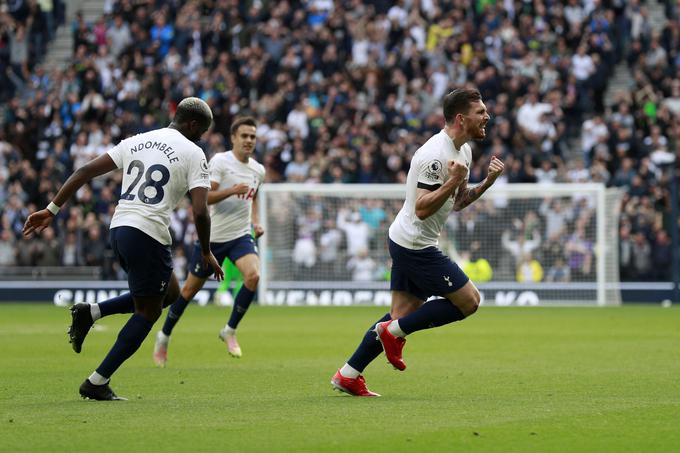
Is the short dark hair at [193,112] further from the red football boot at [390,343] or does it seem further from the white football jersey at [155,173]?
the red football boot at [390,343]

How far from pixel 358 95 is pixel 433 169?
2111 cm

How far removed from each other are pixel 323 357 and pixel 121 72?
19719mm

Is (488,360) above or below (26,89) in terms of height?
below

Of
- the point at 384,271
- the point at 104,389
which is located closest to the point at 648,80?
the point at 384,271

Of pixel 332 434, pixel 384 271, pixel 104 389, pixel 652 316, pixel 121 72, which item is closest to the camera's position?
pixel 332 434

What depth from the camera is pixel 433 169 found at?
9.93 m

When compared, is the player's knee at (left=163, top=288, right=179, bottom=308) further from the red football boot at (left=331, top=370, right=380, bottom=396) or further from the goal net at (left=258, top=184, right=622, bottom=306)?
the goal net at (left=258, top=184, right=622, bottom=306)

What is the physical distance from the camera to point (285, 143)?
30203 millimetres

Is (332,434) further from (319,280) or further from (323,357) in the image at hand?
(319,280)

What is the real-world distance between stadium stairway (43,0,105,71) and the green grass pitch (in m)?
18.2

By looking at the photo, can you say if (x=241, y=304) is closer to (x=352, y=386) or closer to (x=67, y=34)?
(x=352, y=386)

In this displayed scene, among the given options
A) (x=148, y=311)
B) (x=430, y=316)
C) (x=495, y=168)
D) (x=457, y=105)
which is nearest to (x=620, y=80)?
(x=457, y=105)

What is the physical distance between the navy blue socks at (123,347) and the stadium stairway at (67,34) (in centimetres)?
2682

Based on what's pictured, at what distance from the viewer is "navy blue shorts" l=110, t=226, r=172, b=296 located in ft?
32.8
